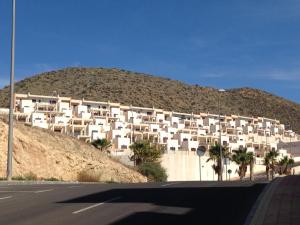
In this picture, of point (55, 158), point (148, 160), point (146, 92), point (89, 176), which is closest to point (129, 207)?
point (89, 176)

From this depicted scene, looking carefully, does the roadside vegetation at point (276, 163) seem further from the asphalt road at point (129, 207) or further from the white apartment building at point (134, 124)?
the asphalt road at point (129, 207)

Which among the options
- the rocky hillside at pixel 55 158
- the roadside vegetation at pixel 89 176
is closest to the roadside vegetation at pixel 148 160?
the rocky hillside at pixel 55 158

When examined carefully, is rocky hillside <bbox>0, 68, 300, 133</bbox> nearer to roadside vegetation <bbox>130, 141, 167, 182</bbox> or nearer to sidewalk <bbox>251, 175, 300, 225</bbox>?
roadside vegetation <bbox>130, 141, 167, 182</bbox>

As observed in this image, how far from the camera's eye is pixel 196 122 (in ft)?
431

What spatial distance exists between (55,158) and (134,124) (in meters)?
68.4

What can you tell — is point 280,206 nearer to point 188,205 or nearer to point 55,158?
point 188,205

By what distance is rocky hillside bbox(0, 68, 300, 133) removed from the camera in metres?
135

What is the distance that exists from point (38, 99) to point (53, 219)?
102m

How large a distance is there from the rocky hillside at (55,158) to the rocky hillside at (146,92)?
2735 inches

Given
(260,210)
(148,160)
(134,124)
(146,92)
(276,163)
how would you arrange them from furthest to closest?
(146,92), (134,124), (276,163), (148,160), (260,210)

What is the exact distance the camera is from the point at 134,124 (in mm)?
115500

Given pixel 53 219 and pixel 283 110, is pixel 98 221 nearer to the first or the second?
pixel 53 219

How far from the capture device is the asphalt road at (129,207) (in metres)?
12.2

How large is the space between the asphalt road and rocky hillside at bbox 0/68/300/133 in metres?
103
